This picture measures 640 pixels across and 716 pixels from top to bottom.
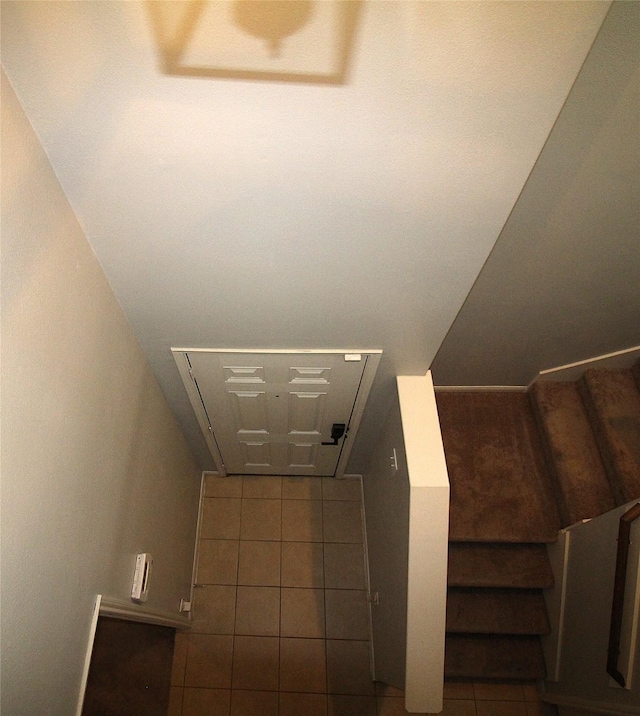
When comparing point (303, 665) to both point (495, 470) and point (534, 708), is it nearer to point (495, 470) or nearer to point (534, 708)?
point (534, 708)

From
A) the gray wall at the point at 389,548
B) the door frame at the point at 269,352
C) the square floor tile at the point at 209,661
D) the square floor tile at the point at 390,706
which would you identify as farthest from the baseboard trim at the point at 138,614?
the square floor tile at the point at 390,706

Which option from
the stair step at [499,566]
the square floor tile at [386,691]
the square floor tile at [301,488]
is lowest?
the square floor tile at [386,691]

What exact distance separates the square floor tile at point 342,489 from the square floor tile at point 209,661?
3.74 feet

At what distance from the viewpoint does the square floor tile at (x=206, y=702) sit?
2920 mm

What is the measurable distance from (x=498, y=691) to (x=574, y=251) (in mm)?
2623

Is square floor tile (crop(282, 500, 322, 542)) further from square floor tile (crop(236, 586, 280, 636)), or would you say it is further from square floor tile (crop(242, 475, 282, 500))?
square floor tile (crop(236, 586, 280, 636))

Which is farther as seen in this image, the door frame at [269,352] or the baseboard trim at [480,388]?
the baseboard trim at [480,388]

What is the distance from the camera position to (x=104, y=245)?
154 centimetres

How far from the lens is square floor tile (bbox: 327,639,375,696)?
305 centimetres

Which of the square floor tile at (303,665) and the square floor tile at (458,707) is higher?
the square floor tile at (303,665)

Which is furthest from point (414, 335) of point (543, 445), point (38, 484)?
point (543, 445)

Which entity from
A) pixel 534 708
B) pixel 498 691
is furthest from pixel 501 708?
pixel 534 708

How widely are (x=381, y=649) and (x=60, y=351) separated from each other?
2.51 m

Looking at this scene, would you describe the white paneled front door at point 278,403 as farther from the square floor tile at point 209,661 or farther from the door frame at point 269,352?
the square floor tile at point 209,661
